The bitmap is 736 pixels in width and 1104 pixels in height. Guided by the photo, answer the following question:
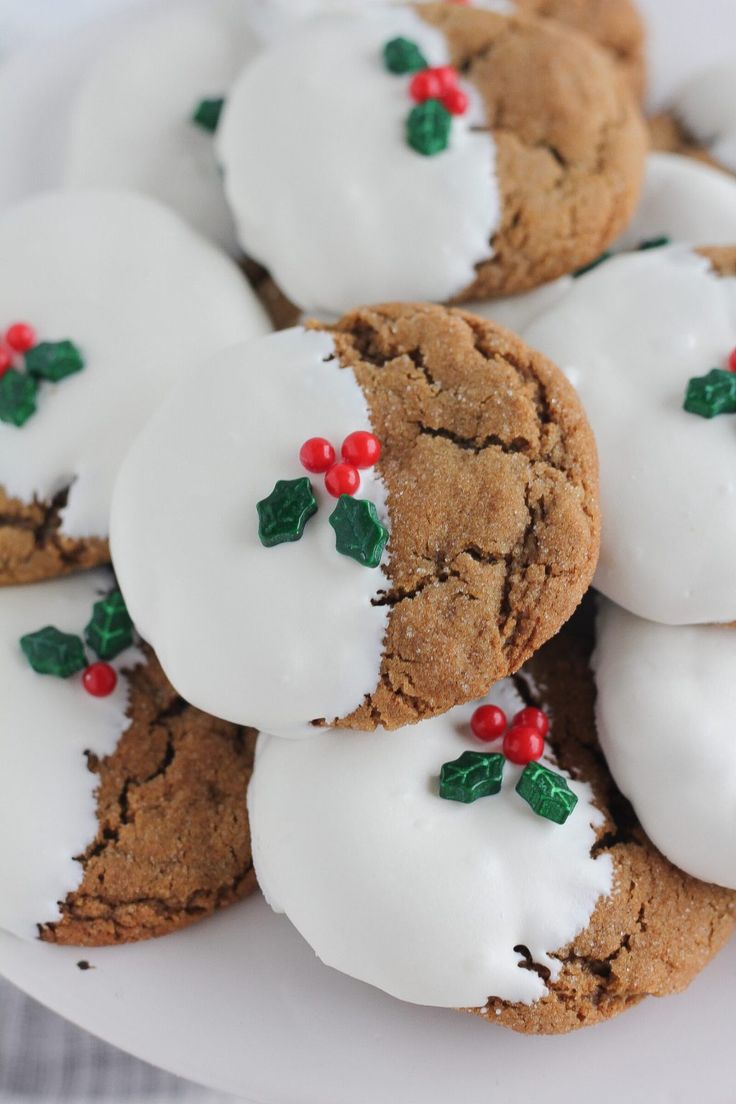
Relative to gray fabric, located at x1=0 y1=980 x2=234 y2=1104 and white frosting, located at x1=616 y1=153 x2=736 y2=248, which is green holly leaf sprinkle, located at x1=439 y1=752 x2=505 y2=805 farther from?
white frosting, located at x1=616 y1=153 x2=736 y2=248

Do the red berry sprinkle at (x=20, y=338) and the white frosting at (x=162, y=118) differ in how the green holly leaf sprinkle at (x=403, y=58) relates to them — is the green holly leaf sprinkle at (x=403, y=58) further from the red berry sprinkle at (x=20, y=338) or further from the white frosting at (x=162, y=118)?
the red berry sprinkle at (x=20, y=338)

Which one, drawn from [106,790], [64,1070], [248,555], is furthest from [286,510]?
[64,1070]

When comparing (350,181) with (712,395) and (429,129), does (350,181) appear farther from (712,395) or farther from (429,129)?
(712,395)

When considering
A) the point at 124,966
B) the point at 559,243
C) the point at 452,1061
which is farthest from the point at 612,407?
the point at 124,966

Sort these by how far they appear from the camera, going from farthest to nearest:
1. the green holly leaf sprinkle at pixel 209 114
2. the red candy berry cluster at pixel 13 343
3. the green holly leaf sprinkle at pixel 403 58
→ the green holly leaf sprinkle at pixel 209 114 → the green holly leaf sprinkle at pixel 403 58 → the red candy berry cluster at pixel 13 343

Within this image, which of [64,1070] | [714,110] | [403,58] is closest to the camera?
[403,58]

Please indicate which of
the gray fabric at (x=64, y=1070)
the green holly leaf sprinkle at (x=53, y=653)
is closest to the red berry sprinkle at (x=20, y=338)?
the green holly leaf sprinkle at (x=53, y=653)

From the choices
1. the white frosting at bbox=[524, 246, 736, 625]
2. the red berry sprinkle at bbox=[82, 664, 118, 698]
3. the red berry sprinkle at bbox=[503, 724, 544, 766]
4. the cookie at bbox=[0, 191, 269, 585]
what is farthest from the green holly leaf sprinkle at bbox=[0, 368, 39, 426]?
the red berry sprinkle at bbox=[503, 724, 544, 766]
